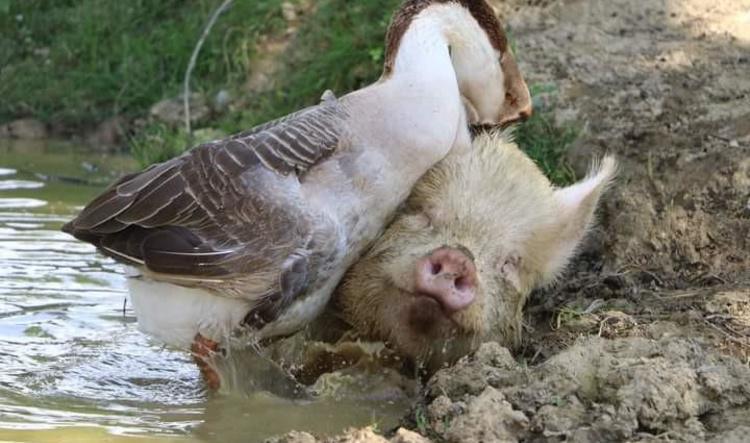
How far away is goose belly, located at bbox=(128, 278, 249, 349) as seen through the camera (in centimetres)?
446

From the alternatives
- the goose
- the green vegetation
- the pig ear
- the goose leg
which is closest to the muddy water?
the goose leg

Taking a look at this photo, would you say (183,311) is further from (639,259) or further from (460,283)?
(639,259)

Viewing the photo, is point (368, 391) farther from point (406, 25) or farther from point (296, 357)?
point (406, 25)

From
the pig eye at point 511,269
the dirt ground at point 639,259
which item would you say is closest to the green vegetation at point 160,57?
the dirt ground at point 639,259

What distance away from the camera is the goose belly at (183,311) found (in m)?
4.46

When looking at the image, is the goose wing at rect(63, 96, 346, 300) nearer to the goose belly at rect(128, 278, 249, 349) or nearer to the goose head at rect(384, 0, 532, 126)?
the goose belly at rect(128, 278, 249, 349)

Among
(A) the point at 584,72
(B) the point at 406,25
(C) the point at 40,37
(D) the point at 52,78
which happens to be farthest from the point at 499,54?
(C) the point at 40,37

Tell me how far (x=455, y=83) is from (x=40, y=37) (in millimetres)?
8962

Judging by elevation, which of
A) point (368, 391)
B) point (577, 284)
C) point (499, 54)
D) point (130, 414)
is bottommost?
point (577, 284)

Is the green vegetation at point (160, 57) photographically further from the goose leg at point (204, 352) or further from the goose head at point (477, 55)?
the goose leg at point (204, 352)

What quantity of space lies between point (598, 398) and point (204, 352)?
140cm

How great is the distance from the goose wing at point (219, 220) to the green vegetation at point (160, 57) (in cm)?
396

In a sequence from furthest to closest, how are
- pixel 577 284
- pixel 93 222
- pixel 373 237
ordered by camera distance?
pixel 577 284
pixel 373 237
pixel 93 222

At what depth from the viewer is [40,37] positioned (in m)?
13.0
